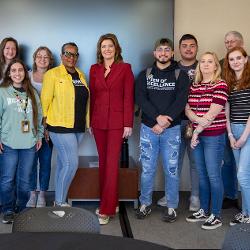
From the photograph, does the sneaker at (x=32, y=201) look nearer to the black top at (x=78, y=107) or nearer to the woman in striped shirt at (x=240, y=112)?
the black top at (x=78, y=107)

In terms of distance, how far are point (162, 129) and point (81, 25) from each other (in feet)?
5.25

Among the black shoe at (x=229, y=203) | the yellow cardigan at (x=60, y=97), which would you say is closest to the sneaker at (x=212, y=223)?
the black shoe at (x=229, y=203)

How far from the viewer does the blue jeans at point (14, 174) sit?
331cm

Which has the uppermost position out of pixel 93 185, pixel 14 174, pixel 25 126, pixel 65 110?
pixel 65 110

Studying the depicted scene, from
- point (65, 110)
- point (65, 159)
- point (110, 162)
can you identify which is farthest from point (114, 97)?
point (65, 159)

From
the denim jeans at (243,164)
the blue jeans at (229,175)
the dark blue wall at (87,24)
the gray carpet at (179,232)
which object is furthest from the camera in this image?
the dark blue wall at (87,24)

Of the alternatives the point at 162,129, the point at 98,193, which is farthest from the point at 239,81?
the point at 98,193

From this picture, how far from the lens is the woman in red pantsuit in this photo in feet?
11.1

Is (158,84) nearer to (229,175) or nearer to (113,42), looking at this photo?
(113,42)

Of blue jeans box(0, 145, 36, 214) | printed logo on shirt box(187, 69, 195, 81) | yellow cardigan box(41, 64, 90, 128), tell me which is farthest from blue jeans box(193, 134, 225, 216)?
blue jeans box(0, 145, 36, 214)

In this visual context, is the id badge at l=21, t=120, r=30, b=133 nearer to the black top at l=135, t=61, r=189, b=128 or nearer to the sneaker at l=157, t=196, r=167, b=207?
the black top at l=135, t=61, r=189, b=128

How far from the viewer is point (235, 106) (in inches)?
128

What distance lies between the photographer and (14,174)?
11.0 feet

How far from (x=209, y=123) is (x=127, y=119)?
703 mm
